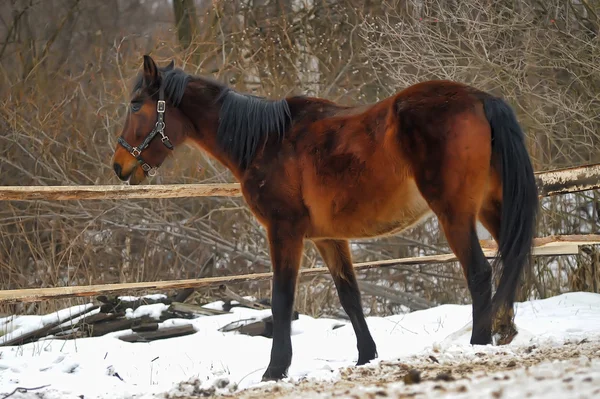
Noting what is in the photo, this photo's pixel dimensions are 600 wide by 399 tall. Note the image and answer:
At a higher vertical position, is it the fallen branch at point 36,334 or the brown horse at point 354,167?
the brown horse at point 354,167

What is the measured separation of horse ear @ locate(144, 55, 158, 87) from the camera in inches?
191

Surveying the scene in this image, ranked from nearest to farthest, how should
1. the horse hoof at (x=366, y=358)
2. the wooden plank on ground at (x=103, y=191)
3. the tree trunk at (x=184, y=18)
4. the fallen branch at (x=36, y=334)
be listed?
the horse hoof at (x=366, y=358), the wooden plank on ground at (x=103, y=191), the fallen branch at (x=36, y=334), the tree trunk at (x=184, y=18)

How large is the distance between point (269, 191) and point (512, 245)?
150 cm

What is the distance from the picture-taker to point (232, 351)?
5.59 m

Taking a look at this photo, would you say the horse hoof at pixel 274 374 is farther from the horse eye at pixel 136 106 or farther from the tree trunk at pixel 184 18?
the tree trunk at pixel 184 18

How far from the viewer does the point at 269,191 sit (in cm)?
444

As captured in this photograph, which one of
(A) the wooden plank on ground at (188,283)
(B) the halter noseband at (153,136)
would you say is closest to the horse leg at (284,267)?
(B) the halter noseband at (153,136)

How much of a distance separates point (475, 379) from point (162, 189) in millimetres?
4063

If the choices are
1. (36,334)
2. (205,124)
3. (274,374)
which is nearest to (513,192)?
(274,374)

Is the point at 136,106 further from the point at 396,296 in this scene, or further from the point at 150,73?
the point at 396,296

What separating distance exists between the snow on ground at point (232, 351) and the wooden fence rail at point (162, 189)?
108 cm

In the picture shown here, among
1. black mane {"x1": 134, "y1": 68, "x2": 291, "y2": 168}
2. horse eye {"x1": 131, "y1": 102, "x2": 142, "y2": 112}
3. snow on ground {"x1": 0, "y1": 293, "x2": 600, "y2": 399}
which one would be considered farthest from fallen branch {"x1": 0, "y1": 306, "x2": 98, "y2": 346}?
black mane {"x1": 134, "y1": 68, "x2": 291, "y2": 168}

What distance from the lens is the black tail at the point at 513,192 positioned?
3.92 meters

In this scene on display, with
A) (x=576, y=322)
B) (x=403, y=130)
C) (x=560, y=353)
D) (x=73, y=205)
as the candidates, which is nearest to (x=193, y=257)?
(x=73, y=205)
